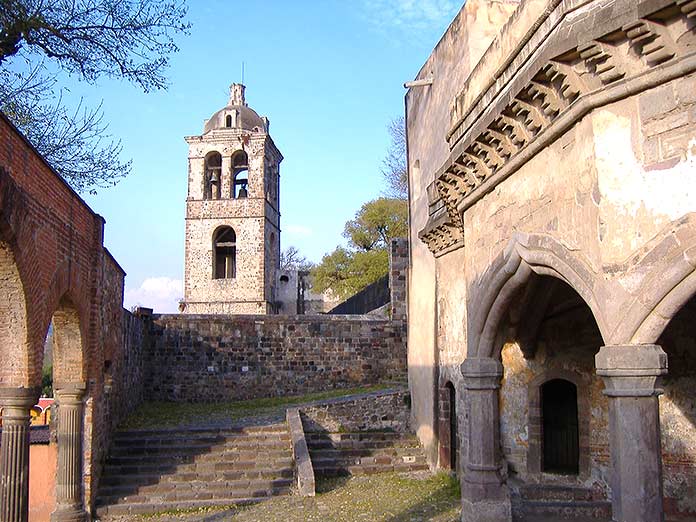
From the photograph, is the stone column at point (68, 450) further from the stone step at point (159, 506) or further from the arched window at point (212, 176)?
the arched window at point (212, 176)

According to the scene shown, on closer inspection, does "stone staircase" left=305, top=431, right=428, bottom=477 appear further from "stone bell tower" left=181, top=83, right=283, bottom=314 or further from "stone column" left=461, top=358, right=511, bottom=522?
"stone bell tower" left=181, top=83, right=283, bottom=314

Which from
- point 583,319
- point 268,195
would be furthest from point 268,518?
point 268,195

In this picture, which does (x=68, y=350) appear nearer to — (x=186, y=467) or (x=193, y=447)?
(x=186, y=467)

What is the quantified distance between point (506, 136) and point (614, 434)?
298 centimetres

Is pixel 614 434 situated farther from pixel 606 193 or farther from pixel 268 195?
pixel 268 195

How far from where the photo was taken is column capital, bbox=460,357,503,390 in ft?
23.0

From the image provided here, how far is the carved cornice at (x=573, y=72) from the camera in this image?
424cm

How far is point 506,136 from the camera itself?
250 inches

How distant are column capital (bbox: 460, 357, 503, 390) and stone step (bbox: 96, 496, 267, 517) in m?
6.08

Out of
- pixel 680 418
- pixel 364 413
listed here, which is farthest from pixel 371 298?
pixel 680 418

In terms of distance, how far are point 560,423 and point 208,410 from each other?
10.4m

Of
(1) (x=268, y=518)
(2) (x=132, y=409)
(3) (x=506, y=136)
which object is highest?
(3) (x=506, y=136)

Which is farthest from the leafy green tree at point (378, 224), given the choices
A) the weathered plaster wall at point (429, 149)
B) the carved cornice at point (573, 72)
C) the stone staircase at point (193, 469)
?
the carved cornice at point (573, 72)

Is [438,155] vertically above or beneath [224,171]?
beneath
